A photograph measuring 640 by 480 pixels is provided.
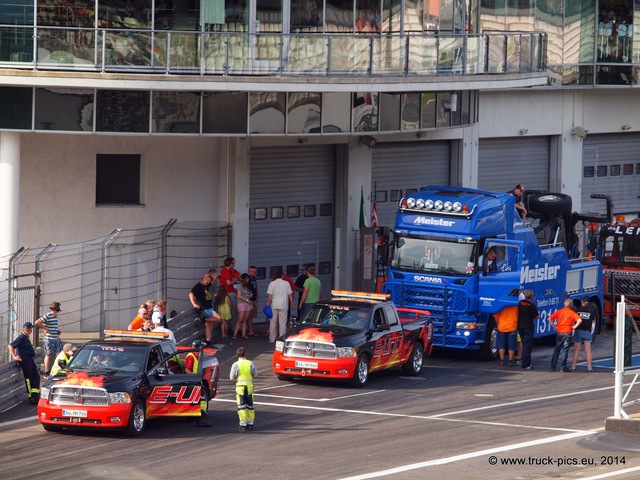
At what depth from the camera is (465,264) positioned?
29422 mm

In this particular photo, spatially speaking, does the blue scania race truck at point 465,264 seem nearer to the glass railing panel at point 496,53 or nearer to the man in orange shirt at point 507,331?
the man in orange shirt at point 507,331

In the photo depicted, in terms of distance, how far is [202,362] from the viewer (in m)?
22.8

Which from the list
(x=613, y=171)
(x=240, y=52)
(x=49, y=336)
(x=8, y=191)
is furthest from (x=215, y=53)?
(x=613, y=171)

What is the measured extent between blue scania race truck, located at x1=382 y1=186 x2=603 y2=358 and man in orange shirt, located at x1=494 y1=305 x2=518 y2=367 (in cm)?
17

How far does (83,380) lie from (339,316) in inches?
274

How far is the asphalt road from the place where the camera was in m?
19.1

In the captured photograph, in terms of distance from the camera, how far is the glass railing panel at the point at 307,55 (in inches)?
1195

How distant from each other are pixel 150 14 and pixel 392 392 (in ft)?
32.7

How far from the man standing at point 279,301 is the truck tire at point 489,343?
468 centimetres

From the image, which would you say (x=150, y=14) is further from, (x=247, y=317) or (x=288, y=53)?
(x=247, y=317)

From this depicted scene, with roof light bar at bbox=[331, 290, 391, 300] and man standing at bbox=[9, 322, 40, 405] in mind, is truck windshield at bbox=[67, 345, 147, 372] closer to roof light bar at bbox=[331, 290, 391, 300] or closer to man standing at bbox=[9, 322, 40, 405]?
man standing at bbox=[9, 322, 40, 405]

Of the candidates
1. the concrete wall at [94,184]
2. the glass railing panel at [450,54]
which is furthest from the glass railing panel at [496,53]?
the concrete wall at [94,184]

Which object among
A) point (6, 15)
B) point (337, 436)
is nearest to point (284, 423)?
point (337, 436)

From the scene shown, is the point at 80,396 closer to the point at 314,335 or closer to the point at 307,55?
the point at 314,335
